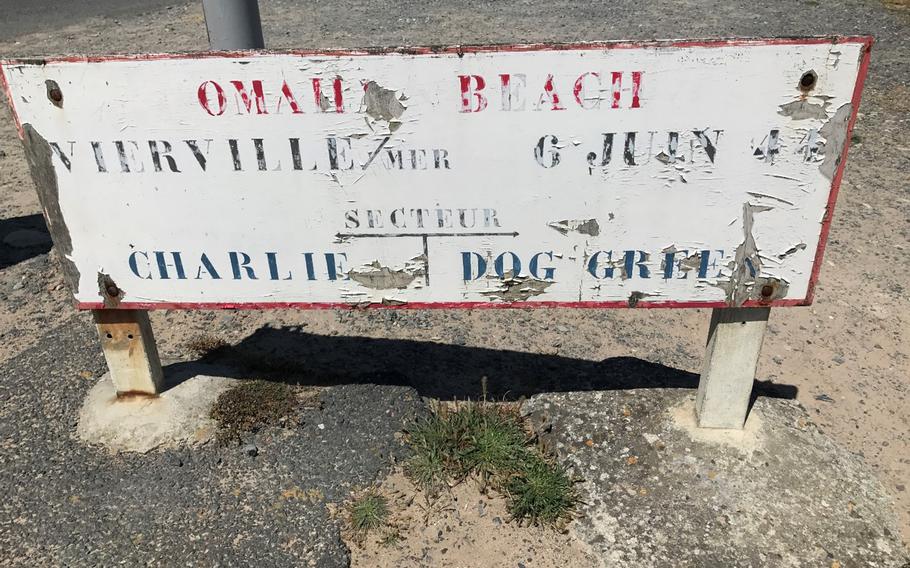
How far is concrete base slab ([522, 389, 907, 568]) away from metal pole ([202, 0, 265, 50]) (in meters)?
2.78

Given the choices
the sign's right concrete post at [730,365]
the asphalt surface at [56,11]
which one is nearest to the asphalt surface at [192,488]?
the sign's right concrete post at [730,365]

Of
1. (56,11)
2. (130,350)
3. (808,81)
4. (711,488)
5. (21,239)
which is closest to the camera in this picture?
(808,81)

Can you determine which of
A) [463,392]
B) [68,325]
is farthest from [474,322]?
[68,325]

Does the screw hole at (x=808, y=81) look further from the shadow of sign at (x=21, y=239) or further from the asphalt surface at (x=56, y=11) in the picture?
the asphalt surface at (x=56, y=11)

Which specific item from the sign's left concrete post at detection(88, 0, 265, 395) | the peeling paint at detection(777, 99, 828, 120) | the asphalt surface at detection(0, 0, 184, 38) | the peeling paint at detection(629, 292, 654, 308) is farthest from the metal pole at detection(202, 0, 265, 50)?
Answer: the asphalt surface at detection(0, 0, 184, 38)

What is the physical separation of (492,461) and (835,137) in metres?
2.12

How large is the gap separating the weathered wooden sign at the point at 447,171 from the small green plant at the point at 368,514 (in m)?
0.95

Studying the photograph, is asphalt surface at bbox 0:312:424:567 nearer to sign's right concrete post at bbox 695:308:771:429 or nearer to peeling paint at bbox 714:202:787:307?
sign's right concrete post at bbox 695:308:771:429

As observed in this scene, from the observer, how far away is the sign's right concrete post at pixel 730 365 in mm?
3426

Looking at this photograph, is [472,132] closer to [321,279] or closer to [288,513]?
[321,279]

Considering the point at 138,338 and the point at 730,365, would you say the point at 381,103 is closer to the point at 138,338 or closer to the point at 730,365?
the point at 138,338

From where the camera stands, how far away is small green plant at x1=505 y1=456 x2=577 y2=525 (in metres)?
3.39

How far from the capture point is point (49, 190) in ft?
10.7

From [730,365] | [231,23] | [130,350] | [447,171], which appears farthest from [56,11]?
[730,365]
